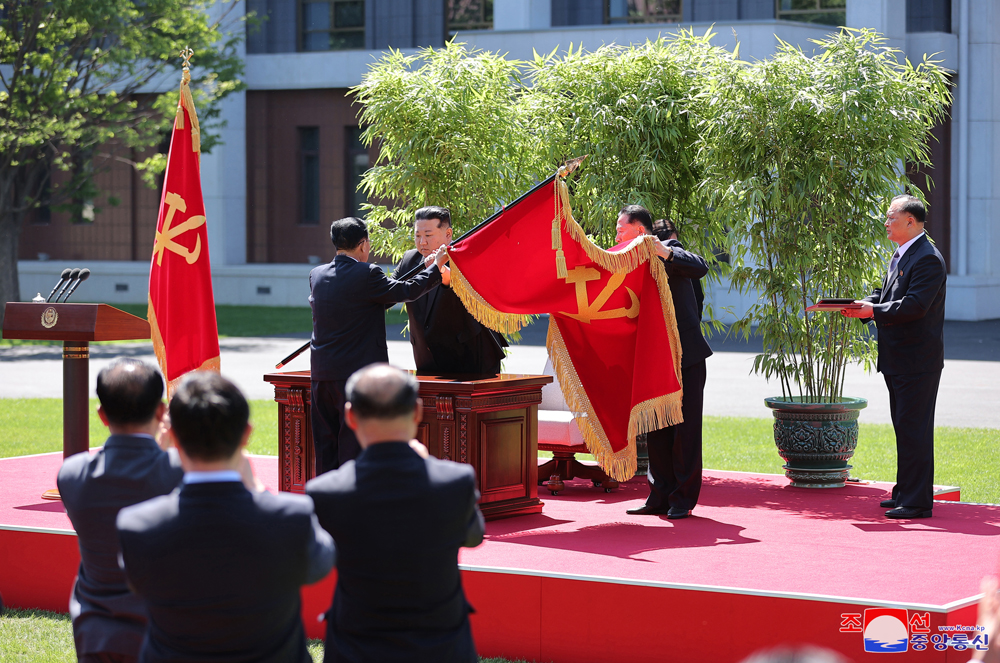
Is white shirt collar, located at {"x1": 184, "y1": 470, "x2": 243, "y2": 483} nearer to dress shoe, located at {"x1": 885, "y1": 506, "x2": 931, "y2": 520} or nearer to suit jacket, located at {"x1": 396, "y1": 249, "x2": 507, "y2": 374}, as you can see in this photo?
suit jacket, located at {"x1": 396, "y1": 249, "x2": 507, "y2": 374}

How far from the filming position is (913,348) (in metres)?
6.23

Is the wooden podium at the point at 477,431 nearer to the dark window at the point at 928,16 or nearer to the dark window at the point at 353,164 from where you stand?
the dark window at the point at 928,16

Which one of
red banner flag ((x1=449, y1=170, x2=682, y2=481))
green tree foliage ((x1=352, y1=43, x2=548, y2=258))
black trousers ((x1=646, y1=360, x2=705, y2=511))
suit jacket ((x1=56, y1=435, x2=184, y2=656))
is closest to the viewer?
suit jacket ((x1=56, y1=435, x2=184, y2=656))

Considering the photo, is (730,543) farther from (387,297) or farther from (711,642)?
(387,297)

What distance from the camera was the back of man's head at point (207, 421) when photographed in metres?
2.51

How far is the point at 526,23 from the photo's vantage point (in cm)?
2236

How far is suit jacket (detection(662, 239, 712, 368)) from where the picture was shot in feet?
20.8

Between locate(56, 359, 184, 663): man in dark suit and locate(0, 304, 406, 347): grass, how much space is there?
50.1 feet

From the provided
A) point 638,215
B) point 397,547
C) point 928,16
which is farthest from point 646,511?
point 928,16

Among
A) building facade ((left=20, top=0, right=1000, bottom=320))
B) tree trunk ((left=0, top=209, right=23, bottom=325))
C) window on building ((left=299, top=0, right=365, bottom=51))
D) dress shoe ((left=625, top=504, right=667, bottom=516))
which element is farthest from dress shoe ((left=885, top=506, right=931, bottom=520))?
window on building ((left=299, top=0, right=365, bottom=51))

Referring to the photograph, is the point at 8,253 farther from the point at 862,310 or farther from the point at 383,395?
the point at 383,395

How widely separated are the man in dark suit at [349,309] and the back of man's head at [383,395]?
2883 mm

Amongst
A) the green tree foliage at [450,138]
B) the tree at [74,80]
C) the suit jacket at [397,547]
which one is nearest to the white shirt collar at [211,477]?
the suit jacket at [397,547]

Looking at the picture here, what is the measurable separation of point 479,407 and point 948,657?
108 inches
